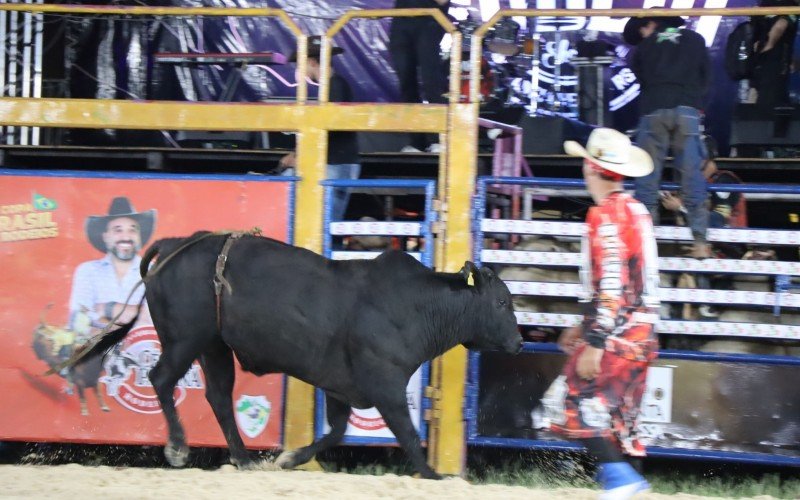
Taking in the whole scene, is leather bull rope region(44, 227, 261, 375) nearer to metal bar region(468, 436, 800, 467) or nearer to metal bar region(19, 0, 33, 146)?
metal bar region(468, 436, 800, 467)

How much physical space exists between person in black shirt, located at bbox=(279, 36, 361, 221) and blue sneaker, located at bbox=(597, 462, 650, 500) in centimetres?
303

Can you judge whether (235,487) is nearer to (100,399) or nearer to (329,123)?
(100,399)

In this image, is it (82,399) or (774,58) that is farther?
(774,58)

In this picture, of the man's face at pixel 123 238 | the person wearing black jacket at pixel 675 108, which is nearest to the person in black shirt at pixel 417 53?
the person wearing black jacket at pixel 675 108

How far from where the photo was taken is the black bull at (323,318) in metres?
6.55

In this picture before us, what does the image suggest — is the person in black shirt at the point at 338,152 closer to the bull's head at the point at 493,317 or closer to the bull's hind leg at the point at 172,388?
the bull's head at the point at 493,317

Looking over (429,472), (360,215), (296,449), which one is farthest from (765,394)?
(360,215)

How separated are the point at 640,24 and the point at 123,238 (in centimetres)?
408

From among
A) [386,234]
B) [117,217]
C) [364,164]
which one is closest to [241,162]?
[364,164]

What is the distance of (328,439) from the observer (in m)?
6.80

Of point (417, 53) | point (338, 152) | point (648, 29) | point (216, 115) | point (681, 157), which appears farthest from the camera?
point (417, 53)

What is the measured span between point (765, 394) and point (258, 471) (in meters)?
3.24

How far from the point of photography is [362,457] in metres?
8.33

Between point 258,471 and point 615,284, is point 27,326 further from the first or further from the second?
point 615,284
